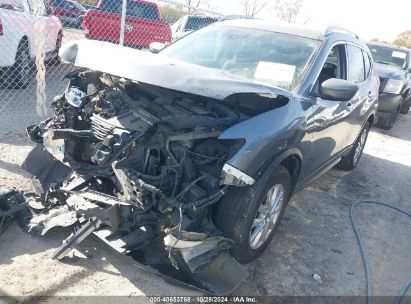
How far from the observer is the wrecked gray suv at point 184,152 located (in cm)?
272

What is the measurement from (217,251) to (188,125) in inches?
36.2

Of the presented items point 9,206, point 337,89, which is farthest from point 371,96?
point 9,206

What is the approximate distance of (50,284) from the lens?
9.08 feet

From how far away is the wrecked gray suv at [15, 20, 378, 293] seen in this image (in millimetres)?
2721

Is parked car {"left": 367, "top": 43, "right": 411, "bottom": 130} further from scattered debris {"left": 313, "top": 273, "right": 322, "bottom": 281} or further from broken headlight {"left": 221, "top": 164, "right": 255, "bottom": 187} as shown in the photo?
broken headlight {"left": 221, "top": 164, "right": 255, "bottom": 187}

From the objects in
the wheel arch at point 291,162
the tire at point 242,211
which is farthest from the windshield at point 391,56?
the tire at point 242,211

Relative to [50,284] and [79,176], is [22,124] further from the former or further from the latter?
[50,284]

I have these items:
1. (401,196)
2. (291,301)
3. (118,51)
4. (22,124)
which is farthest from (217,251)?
(22,124)

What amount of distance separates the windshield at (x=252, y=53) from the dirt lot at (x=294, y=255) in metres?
1.55

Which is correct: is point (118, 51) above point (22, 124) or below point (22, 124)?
above

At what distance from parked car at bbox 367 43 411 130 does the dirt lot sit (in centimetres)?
344

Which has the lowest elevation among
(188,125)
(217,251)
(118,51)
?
(217,251)

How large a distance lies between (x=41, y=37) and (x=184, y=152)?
3.14 m

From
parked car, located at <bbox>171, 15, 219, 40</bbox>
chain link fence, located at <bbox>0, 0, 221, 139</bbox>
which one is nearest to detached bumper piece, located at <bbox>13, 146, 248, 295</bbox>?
chain link fence, located at <bbox>0, 0, 221, 139</bbox>
